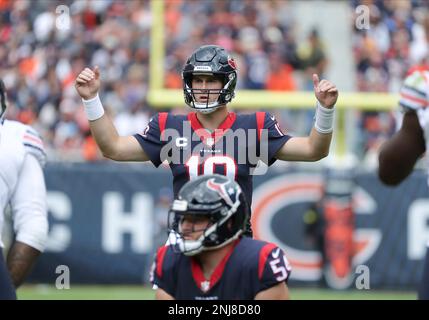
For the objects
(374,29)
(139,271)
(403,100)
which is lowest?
(139,271)

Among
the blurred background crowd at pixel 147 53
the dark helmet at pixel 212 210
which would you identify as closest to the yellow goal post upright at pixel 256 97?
the blurred background crowd at pixel 147 53

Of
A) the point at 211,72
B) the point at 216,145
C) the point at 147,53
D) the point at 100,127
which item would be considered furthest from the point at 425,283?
the point at 147,53

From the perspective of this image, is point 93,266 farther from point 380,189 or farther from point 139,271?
point 380,189

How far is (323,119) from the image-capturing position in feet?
19.1

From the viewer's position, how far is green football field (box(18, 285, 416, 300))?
11.3m

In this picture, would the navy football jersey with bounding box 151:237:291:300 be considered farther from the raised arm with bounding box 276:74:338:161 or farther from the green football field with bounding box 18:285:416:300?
the green football field with bounding box 18:285:416:300

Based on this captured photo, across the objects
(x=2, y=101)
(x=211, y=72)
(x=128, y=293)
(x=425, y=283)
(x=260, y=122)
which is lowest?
(x=128, y=293)

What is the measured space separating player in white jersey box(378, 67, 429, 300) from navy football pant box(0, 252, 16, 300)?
196 centimetres

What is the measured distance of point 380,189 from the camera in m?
12.7

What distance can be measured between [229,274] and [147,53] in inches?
422

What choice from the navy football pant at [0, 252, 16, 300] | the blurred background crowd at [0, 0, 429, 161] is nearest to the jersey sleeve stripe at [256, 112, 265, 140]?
the navy football pant at [0, 252, 16, 300]

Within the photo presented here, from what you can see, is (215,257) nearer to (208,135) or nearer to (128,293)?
(208,135)
